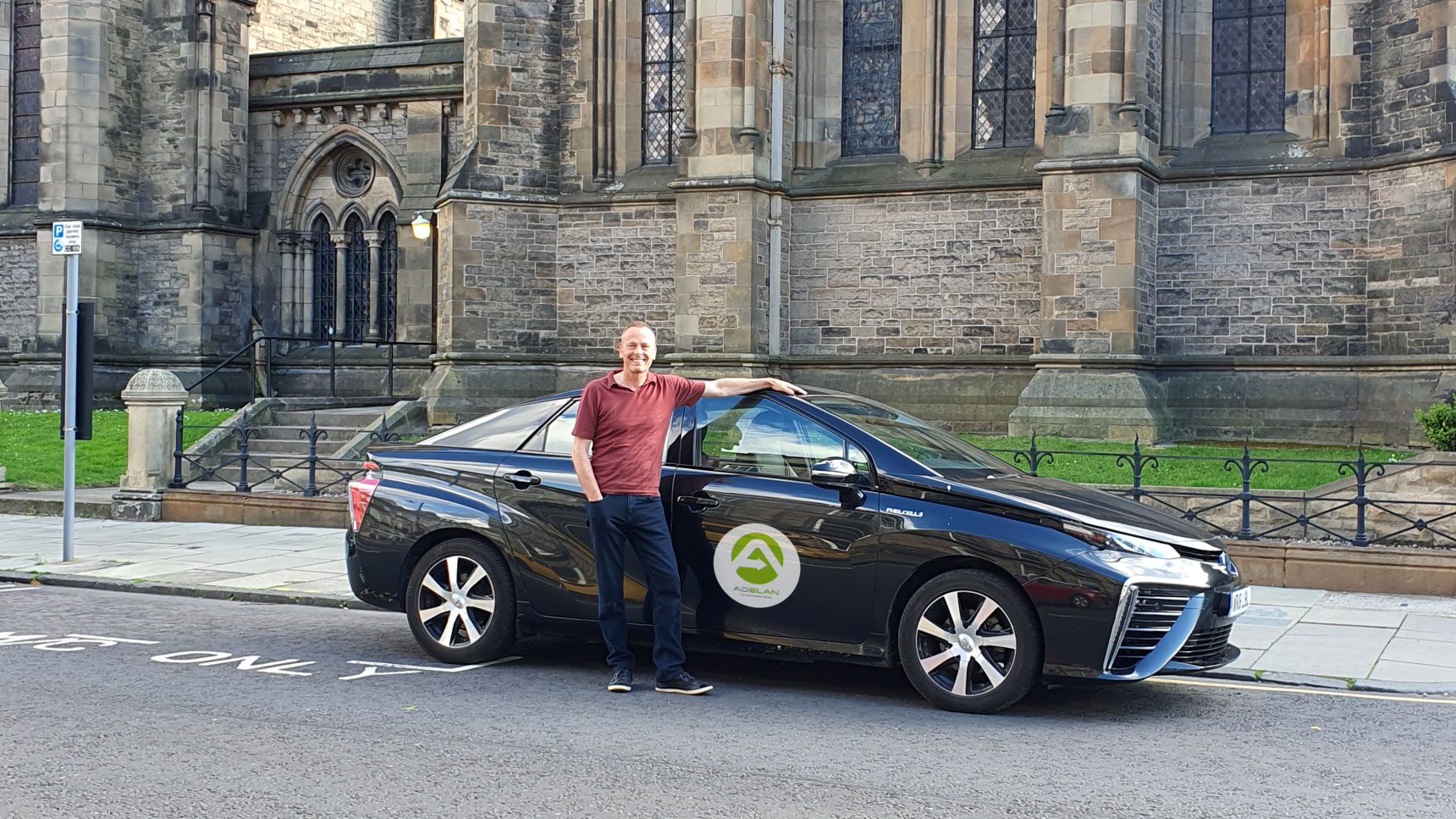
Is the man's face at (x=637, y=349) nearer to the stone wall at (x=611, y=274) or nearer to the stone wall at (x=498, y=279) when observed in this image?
the stone wall at (x=611, y=274)

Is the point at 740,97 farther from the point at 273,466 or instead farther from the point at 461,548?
the point at 461,548

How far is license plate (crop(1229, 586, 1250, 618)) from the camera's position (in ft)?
21.9

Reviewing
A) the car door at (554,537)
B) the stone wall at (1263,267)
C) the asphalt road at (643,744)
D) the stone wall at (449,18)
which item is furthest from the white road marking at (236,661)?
the stone wall at (449,18)

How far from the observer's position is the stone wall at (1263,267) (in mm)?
18781

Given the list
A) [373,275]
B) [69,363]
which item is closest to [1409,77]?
[69,363]

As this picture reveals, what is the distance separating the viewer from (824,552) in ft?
22.4

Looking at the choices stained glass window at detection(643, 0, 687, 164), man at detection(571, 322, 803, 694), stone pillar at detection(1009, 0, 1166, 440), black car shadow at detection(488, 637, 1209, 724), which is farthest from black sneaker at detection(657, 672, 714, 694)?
stained glass window at detection(643, 0, 687, 164)

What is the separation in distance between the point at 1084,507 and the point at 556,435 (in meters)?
2.82

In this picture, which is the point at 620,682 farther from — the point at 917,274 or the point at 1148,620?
the point at 917,274

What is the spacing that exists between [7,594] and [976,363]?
13483 millimetres

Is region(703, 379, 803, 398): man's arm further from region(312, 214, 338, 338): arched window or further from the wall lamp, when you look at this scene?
region(312, 214, 338, 338): arched window

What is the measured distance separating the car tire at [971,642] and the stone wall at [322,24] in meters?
24.5

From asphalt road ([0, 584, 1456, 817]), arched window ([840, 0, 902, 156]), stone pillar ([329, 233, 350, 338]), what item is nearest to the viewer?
asphalt road ([0, 584, 1456, 817])

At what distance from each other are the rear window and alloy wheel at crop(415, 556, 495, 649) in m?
0.67
